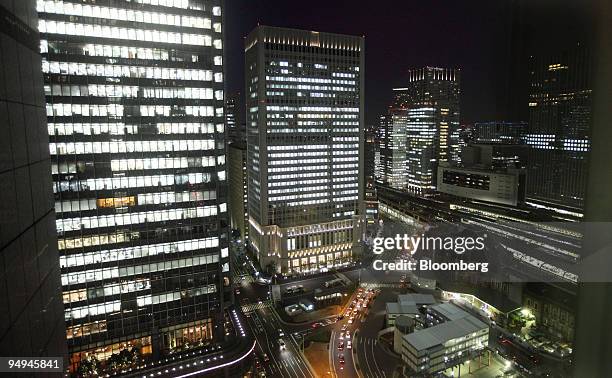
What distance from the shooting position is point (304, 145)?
71.7 feet

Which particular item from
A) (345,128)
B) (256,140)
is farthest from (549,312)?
(256,140)

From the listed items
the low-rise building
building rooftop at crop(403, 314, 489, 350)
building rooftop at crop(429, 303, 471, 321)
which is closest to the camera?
building rooftop at crop(403, 314, 489, 350)

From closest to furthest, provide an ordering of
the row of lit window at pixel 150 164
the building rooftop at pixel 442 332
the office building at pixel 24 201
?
1. the office building at pixel 24 201
2. the row of lit window at pixel 150 164
3. the building rooftop at pixel 442 332

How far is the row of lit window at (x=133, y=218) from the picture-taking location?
39.5ft

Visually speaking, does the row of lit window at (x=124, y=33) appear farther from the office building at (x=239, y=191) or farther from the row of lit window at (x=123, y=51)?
the office building at (x=239, y=191)

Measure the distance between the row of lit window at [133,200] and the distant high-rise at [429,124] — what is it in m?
31.9

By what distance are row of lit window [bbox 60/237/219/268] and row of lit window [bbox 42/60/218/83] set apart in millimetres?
5598

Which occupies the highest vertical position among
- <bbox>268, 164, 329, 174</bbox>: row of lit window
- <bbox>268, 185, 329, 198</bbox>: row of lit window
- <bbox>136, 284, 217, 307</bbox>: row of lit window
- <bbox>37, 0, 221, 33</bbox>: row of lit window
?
<bbox>37, 0, 221, 33</bbox>: row of lit window

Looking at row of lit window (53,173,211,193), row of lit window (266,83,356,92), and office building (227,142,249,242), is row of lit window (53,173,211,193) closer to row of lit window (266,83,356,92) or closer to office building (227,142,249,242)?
row of lit window (266,83,356,92)

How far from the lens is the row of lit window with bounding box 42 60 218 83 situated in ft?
38.1

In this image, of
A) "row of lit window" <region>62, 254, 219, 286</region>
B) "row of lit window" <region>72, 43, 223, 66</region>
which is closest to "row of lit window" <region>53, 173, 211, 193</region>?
"row of lit window" <region>62, 254, 219, 286</region>

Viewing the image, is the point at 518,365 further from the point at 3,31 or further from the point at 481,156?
the point at 481,156

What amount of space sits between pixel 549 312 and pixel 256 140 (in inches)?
608

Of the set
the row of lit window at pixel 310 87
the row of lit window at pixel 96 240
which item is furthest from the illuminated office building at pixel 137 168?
the row of lit window at pixel 310 87
